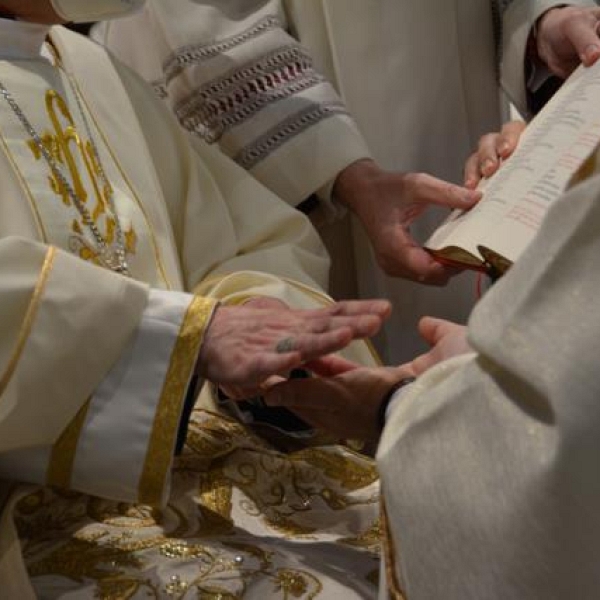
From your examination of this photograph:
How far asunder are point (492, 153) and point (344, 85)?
1.48ft

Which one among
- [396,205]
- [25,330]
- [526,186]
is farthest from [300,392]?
[396,205]

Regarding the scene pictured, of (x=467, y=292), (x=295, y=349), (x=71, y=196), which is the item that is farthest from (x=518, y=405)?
(x=467, y=292)

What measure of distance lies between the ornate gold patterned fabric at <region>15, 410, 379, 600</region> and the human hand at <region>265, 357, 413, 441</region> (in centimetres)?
13

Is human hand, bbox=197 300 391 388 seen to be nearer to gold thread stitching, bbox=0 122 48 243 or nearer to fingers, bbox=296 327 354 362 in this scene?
fingers, bbox=296 327 354 362

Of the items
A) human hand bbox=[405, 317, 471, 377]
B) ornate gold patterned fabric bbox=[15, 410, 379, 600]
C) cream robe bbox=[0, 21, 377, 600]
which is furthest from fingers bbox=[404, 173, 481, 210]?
human hand bbox=[405, 317, 471, 377]

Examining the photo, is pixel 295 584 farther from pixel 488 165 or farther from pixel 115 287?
pixel 488 165

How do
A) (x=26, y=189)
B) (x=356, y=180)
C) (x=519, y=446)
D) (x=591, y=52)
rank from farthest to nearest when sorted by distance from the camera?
(x=356, y=180), (x=591, y=52), (x=26, y=189), (x=519, y=446)

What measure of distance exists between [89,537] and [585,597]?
67 centimetres

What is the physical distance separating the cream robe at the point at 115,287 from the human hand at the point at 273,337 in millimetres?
24

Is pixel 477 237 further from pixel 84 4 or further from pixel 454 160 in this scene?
pixel 454 160

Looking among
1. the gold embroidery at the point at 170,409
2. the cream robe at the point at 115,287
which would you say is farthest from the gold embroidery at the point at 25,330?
the gold embroidery at the point at 170,409

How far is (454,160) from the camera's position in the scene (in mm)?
2258

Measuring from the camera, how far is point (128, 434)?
135 centimetres

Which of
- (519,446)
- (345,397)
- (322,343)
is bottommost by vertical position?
(345,397)
